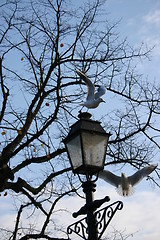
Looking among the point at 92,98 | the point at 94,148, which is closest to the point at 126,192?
the point at 94,148

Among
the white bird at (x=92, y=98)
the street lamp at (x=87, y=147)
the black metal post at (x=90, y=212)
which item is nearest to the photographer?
the black metal post at (x=90, y=212)

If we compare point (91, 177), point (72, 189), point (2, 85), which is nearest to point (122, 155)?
point (72, 189)

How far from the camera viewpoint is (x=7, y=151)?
742 cm

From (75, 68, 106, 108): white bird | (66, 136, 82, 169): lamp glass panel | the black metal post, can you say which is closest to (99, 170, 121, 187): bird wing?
the black metal post

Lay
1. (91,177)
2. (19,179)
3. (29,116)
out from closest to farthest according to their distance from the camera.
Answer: (91,177) < (19,179) < (29,116)

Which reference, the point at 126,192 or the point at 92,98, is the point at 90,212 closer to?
the point at 126,192

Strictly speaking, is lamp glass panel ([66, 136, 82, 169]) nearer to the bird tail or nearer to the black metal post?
the black metal post

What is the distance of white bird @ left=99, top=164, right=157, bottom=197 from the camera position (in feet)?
14.9

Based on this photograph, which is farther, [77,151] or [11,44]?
[11,44]

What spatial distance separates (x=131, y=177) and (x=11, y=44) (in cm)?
570

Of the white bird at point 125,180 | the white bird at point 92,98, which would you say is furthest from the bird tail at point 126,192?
the white bird at point 92,98

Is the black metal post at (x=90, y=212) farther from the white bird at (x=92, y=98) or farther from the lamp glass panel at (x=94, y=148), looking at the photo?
the white bird at (x=92, y=98)

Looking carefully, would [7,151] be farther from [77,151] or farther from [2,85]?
[77,151]

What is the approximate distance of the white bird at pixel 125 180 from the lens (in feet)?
14.9
